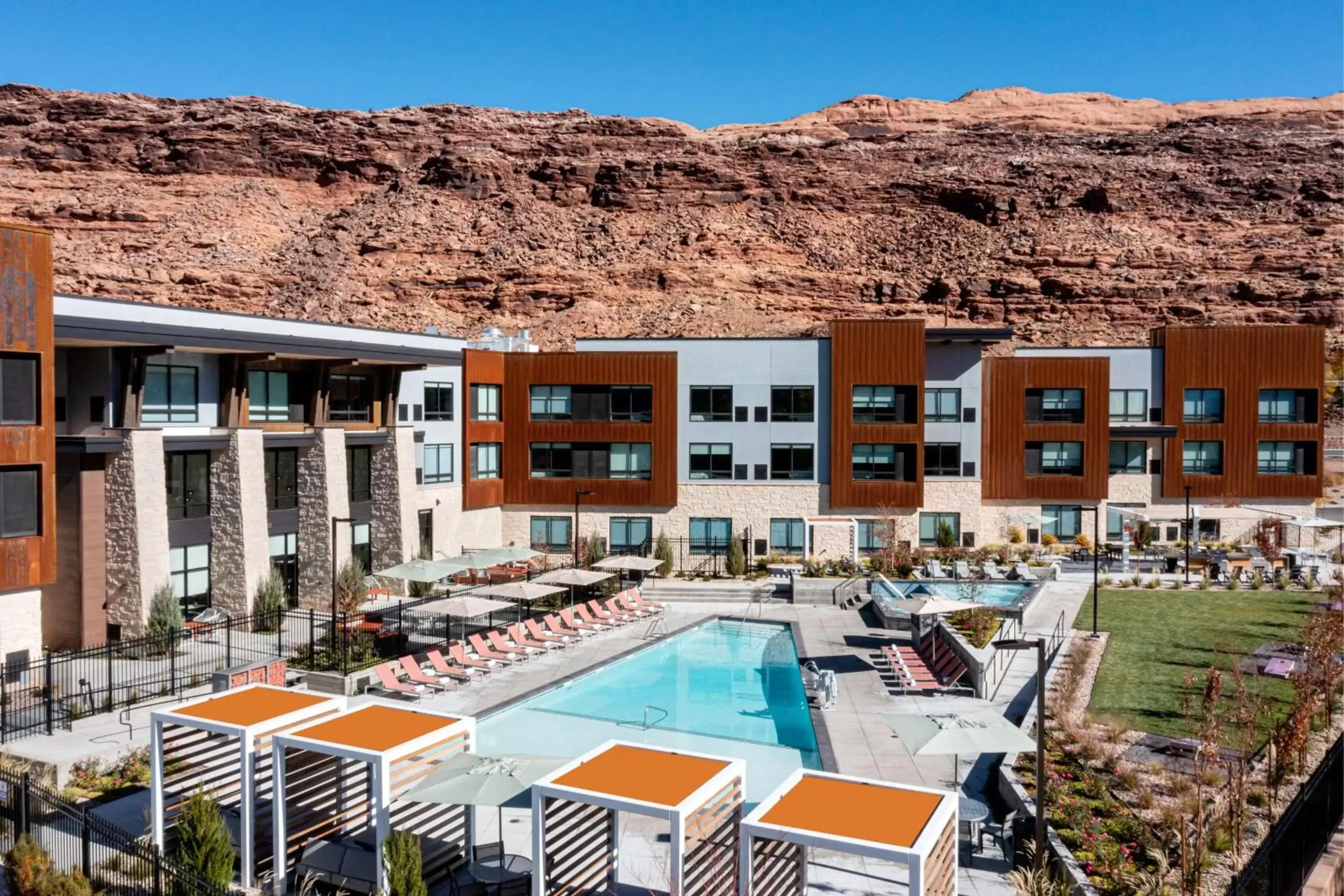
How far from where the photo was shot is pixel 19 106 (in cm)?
11125

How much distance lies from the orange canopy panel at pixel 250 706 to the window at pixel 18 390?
10197 mm

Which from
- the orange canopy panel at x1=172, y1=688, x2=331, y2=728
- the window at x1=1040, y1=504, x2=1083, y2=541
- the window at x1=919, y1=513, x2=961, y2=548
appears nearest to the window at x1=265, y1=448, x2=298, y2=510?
the orange canopy panel at x1=172, y1=688, x2=331, y2=728

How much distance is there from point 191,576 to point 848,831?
915 inches

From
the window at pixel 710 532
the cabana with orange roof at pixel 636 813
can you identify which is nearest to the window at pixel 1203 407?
the window at pixel 710 532

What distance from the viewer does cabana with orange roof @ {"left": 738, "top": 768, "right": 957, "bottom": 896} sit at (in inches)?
390

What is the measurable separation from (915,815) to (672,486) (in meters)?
29.6

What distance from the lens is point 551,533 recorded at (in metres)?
40.7

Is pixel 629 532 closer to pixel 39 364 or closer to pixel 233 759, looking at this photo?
pixel 39 364

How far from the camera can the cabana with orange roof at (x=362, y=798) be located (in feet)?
39.8

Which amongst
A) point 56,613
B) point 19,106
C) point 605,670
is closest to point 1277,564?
point 605,670

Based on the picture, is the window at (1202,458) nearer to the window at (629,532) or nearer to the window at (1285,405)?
the window at (1285,405)

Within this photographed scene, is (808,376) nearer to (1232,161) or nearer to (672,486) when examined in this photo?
(672,486)

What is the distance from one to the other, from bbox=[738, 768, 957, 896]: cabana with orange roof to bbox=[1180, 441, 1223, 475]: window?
38.4 m

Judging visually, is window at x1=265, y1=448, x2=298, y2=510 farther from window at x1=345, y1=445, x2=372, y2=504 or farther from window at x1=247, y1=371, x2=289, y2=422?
window at x1=345, y1=445, x2=372, y2=504
